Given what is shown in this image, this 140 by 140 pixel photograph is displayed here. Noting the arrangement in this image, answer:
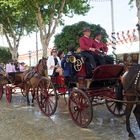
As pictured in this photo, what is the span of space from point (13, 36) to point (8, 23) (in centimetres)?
133

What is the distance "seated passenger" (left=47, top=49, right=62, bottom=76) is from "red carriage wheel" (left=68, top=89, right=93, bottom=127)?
6.77 ft

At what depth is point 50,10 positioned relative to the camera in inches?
1007

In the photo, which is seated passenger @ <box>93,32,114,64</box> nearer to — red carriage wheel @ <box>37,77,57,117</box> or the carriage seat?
the carriage seat

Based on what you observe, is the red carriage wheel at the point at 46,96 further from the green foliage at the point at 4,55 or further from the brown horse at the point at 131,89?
the green foliage at the point at 4,55

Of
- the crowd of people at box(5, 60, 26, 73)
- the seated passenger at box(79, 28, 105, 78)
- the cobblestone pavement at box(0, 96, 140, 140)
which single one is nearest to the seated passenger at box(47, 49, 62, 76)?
the cobblestone pavement at box(0, 96, 140, 140)

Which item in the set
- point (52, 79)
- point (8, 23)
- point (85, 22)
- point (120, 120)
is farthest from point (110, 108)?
point (8, 23)

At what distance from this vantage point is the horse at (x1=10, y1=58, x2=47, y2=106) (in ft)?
45.9

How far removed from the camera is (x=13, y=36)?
3412 cm

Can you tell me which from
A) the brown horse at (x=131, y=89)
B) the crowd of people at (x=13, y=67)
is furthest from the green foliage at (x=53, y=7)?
the brown horse at (x=131, y=89)

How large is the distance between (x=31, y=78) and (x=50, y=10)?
462 inches

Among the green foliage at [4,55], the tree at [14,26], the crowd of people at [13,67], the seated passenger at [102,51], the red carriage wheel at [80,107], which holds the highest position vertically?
the tree at [14,26]

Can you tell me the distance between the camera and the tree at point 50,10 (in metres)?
24.0

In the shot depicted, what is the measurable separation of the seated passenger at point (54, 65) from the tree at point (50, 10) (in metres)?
10.8

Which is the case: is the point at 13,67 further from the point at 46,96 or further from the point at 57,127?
the point at 57,127
